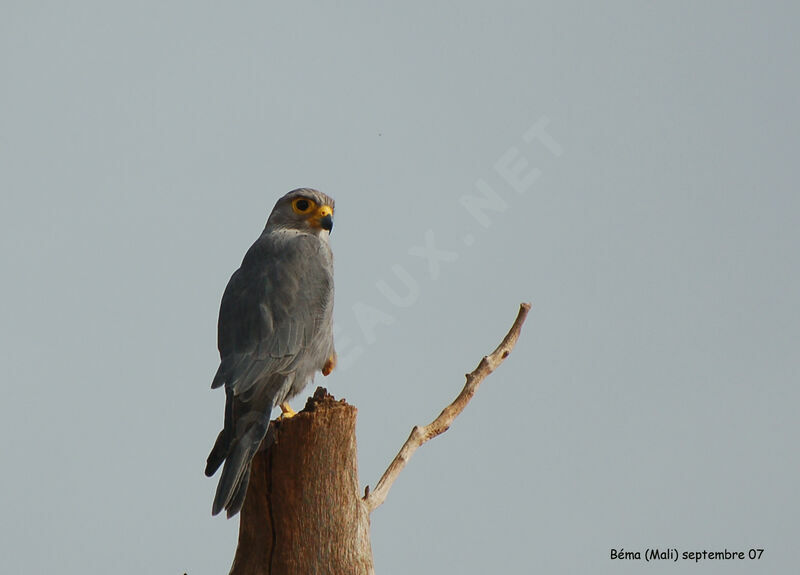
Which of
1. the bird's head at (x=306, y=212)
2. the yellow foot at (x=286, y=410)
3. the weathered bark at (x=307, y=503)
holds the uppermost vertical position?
the bird's head at (x=306, y=212)

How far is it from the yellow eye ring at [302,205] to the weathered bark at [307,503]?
6.31 ft

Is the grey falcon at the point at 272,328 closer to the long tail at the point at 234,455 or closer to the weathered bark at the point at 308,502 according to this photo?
the long tail at the point at 234,455

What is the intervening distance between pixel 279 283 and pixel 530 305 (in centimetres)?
174

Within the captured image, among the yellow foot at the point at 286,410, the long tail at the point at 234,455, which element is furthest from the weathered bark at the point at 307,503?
the yellow foot at the point at 286,410

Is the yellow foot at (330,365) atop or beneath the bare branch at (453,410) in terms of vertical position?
atop

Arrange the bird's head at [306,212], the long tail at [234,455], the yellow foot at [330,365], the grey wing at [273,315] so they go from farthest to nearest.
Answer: the bird's head at [306,212] → the yellow foot at [330,365] → the grey wing at [273,315] → the long tail at [234,455]

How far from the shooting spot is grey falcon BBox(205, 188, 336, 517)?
5000mm

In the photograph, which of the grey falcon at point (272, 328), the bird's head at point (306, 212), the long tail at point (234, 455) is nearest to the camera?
the long tail at point (234, 455)

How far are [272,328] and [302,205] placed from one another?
1.21 metres

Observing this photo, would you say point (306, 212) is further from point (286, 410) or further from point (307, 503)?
point (307, 503)

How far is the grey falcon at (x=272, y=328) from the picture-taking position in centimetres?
500

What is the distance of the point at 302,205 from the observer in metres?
6.54

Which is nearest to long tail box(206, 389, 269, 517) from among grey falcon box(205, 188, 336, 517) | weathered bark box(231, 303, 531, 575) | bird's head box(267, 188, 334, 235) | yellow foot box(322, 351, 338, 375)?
grey falcon box(205, 188, 336, 517)

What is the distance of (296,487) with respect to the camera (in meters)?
4.88
